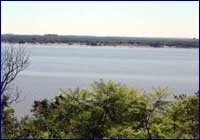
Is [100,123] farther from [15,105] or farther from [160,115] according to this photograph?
[15,105]

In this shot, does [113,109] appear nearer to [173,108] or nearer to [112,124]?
[112,124]

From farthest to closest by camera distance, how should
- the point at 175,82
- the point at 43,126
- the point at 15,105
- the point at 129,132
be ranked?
the point at 175,82 → the point at 15,105 → the point at 43,126 → the point at 129,132

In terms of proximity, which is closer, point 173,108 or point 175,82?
point 173,108

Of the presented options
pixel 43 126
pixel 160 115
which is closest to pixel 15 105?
pixel 43 126

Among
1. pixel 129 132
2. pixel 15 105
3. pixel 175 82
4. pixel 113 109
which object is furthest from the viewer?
pixel 175 82

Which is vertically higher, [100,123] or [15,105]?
[100,123]

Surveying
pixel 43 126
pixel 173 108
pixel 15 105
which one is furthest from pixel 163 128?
pixel 15 105
